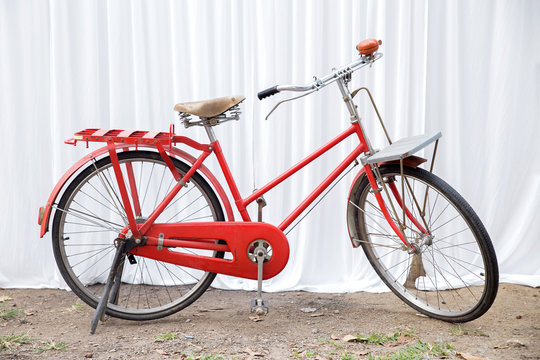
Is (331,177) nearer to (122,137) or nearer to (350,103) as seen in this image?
(350,103)

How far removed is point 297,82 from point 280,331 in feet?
4.38

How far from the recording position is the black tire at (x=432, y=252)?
8.46 feet

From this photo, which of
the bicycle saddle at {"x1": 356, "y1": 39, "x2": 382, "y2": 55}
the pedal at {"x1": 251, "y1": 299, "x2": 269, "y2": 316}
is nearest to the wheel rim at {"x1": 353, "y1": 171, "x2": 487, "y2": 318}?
the pedal at {"x1": 251, "y1": 299, "x2": 269, "y2": 316}

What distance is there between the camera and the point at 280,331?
9.06 feet

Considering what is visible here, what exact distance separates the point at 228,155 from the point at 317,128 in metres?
0.52

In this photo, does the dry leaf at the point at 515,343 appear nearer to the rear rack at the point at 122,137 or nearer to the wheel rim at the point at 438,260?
the wheel rim at the point at 438,260

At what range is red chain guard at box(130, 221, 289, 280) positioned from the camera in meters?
2.76

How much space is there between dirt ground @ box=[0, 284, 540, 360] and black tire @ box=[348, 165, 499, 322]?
12 centimetres

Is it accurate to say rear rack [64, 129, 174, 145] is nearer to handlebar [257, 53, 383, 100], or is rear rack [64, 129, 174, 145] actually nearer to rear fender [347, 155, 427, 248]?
handlebar [257, 53, 383, 100]

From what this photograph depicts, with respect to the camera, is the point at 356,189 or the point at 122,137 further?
the point at 356,189

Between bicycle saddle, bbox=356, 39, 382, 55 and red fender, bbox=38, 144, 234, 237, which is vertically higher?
bicycle saddle, bbox=356, 39, 382, 55

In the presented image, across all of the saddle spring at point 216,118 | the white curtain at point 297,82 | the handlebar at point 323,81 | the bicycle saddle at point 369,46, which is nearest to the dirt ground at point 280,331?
the white curtain at point 297,82

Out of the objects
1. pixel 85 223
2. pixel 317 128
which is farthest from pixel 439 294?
pixel 85 223

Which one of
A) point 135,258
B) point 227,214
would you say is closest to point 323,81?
point 227,214
